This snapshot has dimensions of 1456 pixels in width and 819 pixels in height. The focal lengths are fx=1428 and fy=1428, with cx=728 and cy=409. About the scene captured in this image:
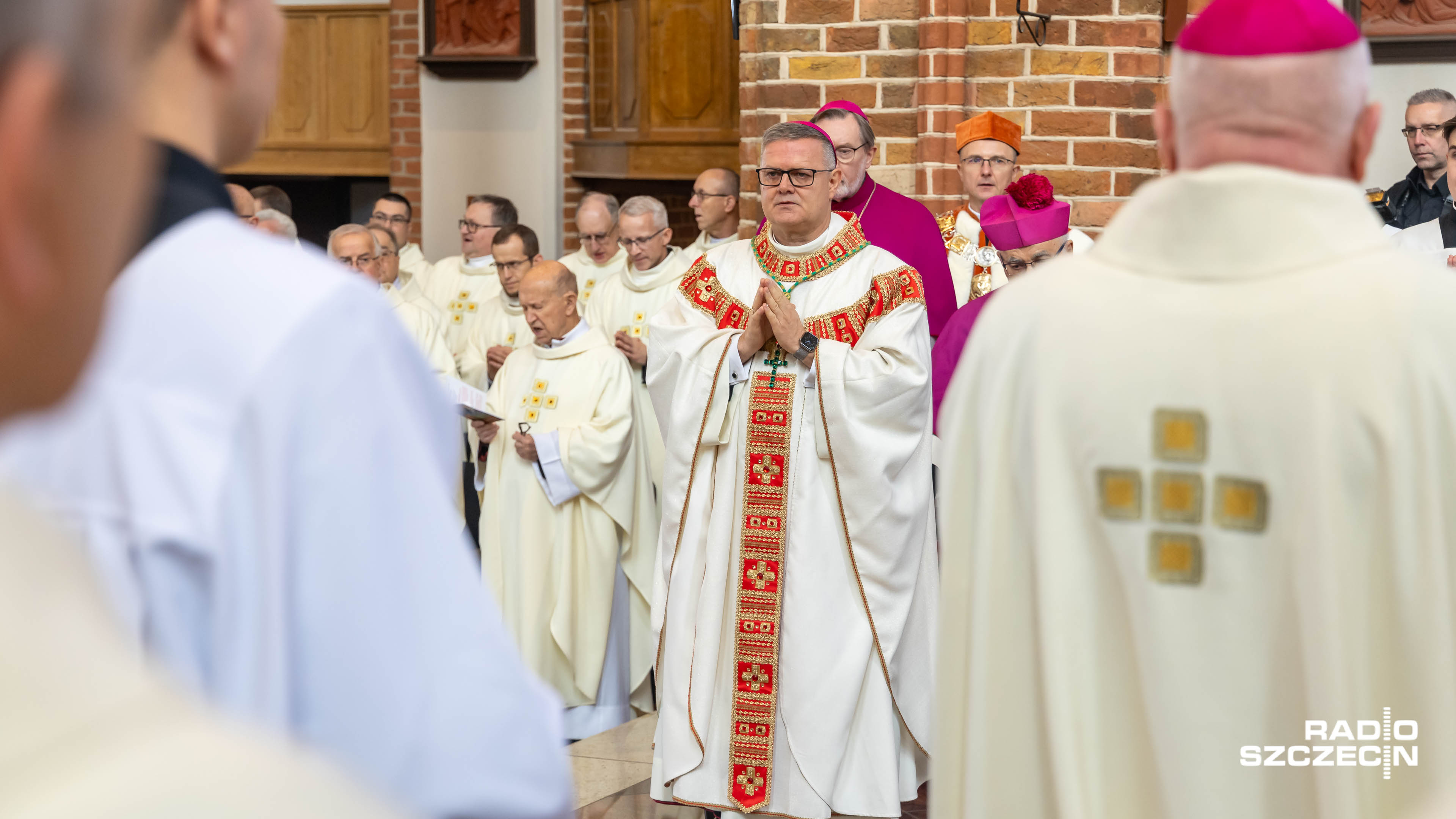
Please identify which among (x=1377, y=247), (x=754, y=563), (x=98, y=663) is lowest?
(x=754, y=563)

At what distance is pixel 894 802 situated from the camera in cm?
462

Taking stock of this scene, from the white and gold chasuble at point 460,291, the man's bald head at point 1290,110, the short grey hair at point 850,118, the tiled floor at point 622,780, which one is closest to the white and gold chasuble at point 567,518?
Answer: the tiled floor at point 622,780

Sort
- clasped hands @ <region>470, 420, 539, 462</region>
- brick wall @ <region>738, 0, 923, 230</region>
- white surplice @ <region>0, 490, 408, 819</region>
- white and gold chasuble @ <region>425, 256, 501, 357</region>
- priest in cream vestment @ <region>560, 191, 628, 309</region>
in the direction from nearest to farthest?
white surplice @ <region>0, 490, 408, 819</region> → clasped hands @ <region>470, 420, 539, 462</region> → brick wall @ <region>738, 0, 923, 230</region> → priest in cream vestment @ <region>560, 191, 628, 309</region> → white and gold chasuble @ <region>425, 256, 501, 357</region>

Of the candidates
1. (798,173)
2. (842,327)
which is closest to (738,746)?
(842,327)

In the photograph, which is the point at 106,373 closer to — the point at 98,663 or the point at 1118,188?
the point at 98,663

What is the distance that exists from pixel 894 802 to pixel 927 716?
314mm

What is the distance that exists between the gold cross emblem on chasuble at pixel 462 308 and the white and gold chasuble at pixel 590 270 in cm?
67

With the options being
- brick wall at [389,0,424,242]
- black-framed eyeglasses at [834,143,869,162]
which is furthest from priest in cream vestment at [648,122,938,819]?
brick wall at [389,0,424,242]

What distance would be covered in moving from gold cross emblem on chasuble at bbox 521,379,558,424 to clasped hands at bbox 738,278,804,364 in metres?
1.94

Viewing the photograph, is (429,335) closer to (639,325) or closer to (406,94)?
(639,325)

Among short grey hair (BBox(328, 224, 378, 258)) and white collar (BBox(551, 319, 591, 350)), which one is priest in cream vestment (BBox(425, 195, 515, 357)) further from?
white collar (BBox(551, 319, 591, 350))

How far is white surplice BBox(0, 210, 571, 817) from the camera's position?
94cm

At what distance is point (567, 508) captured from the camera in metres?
6.32

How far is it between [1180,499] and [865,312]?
269 cm
